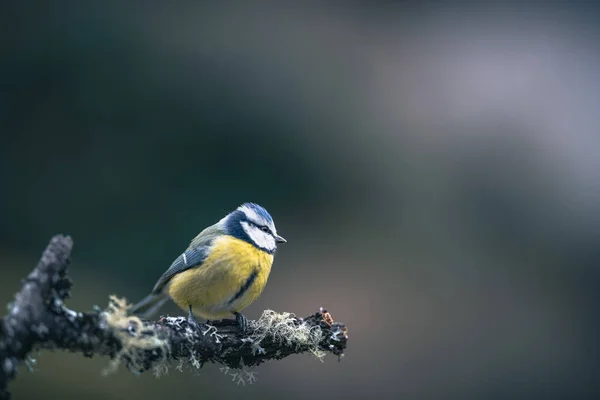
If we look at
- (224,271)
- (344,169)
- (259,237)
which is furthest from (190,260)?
(344,169)

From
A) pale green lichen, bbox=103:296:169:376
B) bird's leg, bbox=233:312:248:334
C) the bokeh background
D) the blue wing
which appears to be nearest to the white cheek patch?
the blue wing

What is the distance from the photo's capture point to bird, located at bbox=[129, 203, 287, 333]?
180 centimetres

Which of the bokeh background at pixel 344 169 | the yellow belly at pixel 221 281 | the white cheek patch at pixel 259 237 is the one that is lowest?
the yellow belly at pixel 221 281

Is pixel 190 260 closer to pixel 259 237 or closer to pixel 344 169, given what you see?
pixel 259 237

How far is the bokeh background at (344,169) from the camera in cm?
367

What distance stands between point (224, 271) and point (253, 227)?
238 mm

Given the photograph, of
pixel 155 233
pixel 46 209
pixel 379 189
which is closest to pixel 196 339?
pixel 155 233

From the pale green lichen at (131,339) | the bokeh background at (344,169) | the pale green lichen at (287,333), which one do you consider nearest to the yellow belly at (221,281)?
the pale green lichen at (287,333)

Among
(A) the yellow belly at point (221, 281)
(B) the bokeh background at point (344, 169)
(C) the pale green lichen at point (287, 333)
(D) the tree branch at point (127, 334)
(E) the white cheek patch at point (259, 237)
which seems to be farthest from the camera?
(B) the bokeh background at point (344, 169)

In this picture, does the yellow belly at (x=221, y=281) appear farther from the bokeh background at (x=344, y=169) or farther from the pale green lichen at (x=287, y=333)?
the bokeh background at (x=344, y=169)

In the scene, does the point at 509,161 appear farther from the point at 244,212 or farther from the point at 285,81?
the point at 244,212

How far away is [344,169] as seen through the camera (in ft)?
14.0

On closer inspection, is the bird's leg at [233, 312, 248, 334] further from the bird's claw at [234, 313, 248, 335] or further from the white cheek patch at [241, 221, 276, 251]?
the white cheek patch at [241, 221, 276, 251]

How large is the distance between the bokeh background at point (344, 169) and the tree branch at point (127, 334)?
202 cm
